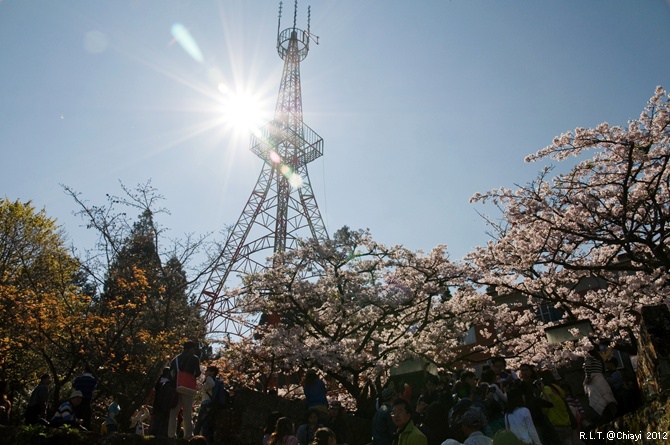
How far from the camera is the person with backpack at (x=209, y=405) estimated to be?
6.77 meters

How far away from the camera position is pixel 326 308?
14141mm

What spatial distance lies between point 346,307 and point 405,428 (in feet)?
29.7

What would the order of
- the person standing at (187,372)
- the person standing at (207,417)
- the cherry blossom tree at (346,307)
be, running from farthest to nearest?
1. the cherry blossom tree at (346,307)
2. the person standing at (187,372)
3. the person standing at (207,417)

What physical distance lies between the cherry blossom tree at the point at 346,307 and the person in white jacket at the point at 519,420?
796 cm

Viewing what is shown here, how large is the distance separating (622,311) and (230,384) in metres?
12.7

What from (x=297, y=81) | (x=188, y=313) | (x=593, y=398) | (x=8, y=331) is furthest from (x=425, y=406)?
(x=297, y=81)

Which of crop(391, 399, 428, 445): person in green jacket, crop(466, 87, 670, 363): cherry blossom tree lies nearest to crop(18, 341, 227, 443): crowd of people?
crop(391, 399, 428, 445): person in green jacket

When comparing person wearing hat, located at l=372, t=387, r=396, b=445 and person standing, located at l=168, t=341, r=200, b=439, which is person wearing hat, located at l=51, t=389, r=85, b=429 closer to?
person standing, located at l=168, t=341, r=200, b=439

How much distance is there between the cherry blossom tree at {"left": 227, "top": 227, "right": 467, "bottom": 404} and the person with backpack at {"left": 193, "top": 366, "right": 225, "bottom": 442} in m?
5.66

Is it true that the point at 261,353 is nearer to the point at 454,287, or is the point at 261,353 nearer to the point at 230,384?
the point at 230,384

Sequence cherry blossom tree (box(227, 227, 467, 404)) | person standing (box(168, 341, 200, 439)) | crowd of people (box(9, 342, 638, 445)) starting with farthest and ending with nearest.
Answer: cherry blossom tree (box(227, 227, 467, 404))
person standing (box(168, 341, 200, 439))
crowd of people (box(9, 342, 638, 445))

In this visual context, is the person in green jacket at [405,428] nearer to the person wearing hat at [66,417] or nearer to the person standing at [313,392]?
the person standing at [313,392]

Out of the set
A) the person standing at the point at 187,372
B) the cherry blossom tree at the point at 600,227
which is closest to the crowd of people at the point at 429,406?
the person standing at the point at 187,372

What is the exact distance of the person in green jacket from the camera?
14.8 ft
